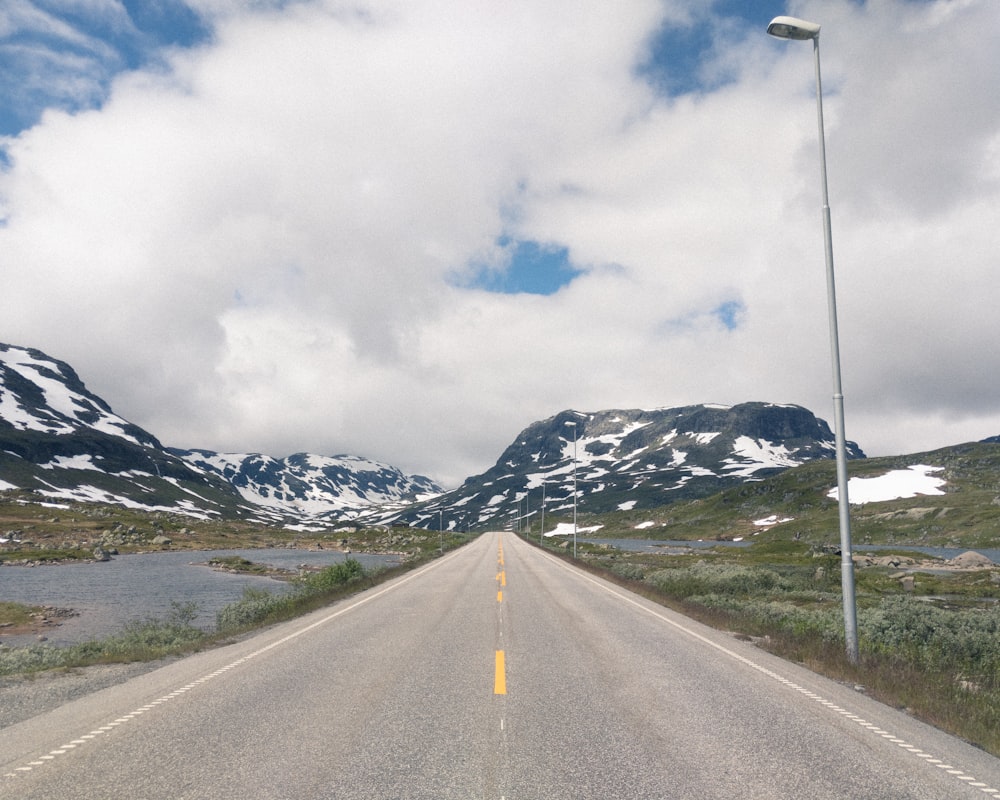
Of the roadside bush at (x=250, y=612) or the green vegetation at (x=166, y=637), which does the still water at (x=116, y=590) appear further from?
the roadside bush at (x=250, y=612)

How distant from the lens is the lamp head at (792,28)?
1273 centimetres

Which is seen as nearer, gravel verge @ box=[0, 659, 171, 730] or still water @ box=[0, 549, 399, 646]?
gravel verge @ box=[0, 659, 171, 730]

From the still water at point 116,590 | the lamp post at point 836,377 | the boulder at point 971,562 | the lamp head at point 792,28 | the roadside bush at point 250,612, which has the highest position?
the lamp head at point 792,28

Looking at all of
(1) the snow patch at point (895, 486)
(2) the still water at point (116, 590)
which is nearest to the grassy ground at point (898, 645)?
(2) the still water at point (116, 590)

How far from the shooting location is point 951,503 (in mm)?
150375

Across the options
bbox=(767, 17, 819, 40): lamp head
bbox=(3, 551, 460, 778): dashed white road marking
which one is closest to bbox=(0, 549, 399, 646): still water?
bbox=(3, 551, 460, 778): dashed white road marking

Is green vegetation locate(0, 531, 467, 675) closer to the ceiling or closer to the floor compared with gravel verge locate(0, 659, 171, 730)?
closer to the floor

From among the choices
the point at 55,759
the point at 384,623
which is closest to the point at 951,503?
the point at 384,623

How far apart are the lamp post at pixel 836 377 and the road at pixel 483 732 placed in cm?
152

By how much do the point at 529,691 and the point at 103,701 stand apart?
6246 mm

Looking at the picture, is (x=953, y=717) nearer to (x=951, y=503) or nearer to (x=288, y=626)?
(x=288, y=626)

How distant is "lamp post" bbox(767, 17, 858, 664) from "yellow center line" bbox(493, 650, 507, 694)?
6429mm

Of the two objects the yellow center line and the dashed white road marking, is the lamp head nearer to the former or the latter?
the yellow center line

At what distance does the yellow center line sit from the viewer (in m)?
9.80
